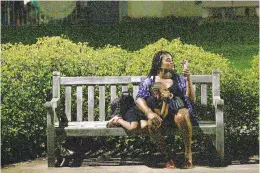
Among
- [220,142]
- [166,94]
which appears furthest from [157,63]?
[220,142]

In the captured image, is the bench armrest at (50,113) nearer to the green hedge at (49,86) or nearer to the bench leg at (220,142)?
the green hedge at (49,86)

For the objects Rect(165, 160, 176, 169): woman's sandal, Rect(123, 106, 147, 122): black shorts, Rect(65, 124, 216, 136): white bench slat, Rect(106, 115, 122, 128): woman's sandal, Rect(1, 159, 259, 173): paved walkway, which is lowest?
Rect(1, 159, 259, 173): paved walkway

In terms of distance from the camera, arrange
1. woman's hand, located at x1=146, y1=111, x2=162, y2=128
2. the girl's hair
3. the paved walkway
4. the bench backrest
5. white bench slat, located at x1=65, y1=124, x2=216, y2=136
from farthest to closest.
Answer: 1. the bench backrest
2. the girl's hair
3. white bench slat, located at x1=65, y1=124, x2=216, y2=136
4. the paved walkway
5. woman's hand, located at x1=146, y1=111, x2=162, y2=128

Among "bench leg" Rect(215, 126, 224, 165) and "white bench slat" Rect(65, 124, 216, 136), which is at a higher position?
"white bench slat" Rect(65, 124, 216, 136)

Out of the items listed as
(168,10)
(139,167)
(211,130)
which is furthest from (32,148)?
(168,10)

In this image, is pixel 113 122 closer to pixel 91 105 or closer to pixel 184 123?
pixel 91 105

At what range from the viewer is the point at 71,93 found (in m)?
7.89

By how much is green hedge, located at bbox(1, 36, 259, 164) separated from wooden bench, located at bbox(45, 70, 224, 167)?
9.2 inches

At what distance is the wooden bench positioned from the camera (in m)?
7.07

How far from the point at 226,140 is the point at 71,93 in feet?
6.00

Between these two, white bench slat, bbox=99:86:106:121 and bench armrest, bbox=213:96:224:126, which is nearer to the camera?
bench armrest, bbox=213:96:224:126

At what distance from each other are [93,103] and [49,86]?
1.84 ft

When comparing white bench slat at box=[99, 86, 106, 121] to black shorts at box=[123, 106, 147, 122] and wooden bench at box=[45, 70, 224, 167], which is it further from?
black shorts at box=[123, 106, 147, 122]

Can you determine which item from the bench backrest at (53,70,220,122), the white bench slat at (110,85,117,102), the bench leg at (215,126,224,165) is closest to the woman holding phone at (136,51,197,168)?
the bench leg at (215,126,224,165)
